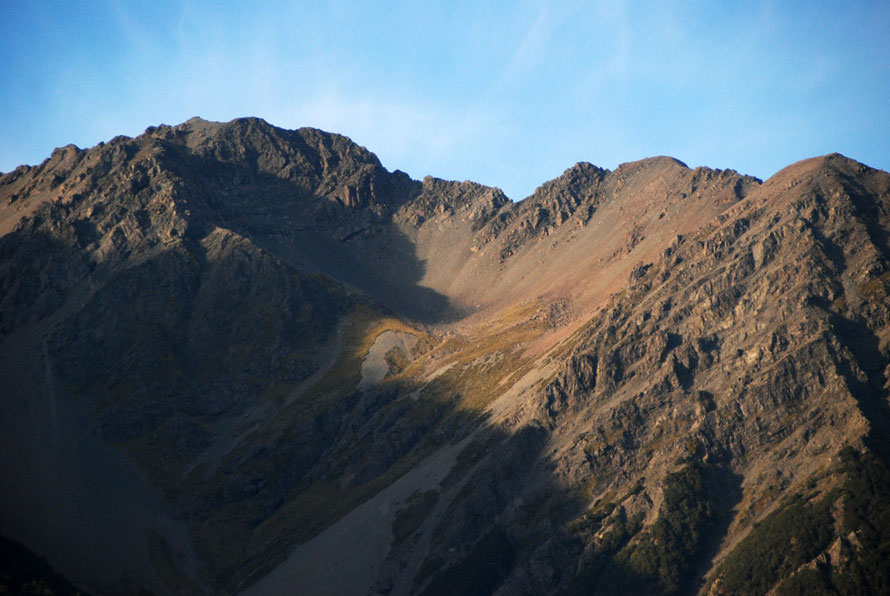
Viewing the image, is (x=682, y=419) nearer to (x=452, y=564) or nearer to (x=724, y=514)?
(x=724, y=514)

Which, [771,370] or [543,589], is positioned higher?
[771,370]

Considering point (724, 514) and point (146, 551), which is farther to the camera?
point (146, 551)

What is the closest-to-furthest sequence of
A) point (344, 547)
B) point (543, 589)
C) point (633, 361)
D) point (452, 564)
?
point (543, 589) → point (452, 564) → point (344, 547) → point (633, 361)

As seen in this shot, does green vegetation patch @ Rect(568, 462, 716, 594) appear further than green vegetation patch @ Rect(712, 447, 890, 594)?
Yes

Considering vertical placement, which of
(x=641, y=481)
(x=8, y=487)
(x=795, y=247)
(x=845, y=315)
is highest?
(x=8, y=487)

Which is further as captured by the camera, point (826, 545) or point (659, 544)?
point (659, 544)

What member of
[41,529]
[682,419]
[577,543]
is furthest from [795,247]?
[41,529]

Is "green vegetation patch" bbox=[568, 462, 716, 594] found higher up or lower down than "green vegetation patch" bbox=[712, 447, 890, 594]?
higher up

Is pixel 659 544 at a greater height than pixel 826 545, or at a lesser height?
greater

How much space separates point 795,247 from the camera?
194 metres

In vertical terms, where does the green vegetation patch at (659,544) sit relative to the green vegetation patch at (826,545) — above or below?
above

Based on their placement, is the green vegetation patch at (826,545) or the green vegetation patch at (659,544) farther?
the green vegetation patch at (659,544)

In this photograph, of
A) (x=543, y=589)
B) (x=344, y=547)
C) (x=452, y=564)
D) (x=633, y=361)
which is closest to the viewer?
(x=543, y=589)

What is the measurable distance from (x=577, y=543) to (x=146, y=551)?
336 feet
